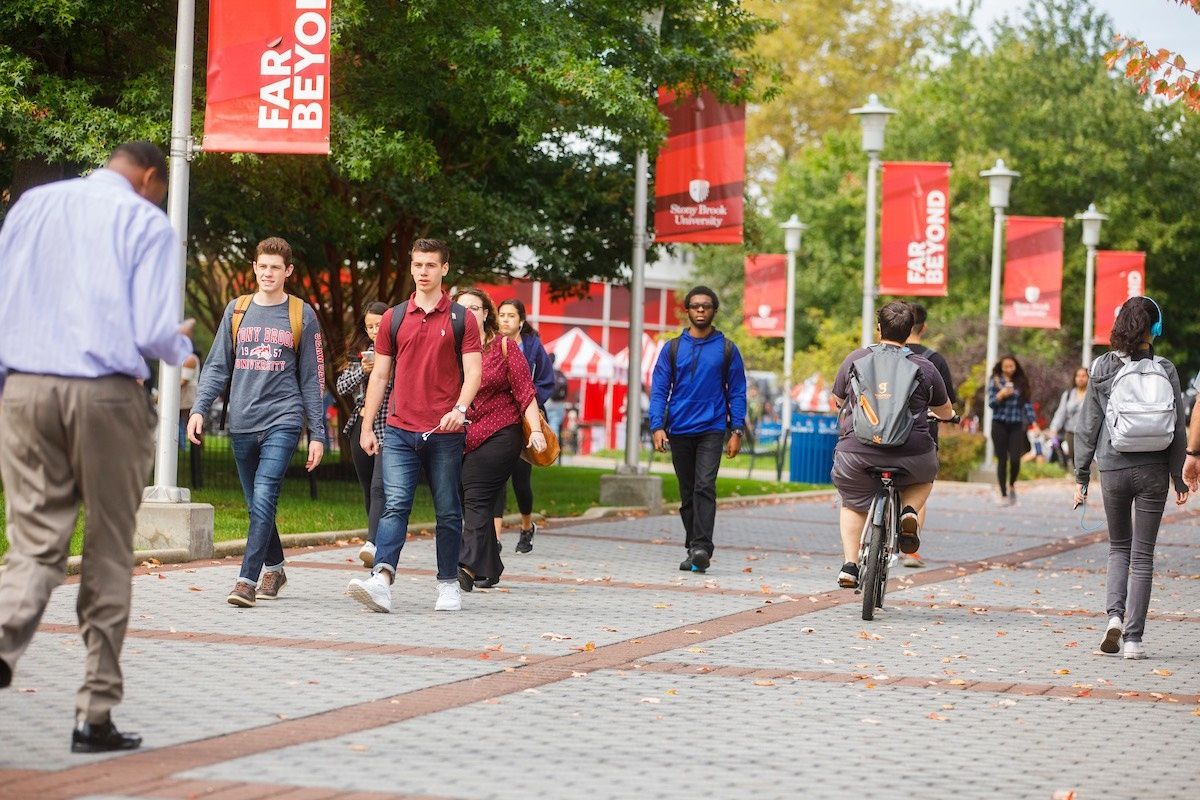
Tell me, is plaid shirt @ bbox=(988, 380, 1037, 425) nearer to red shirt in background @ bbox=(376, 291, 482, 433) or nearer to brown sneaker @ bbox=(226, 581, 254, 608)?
red shirt in background @ bbox=(376, 291, 482, 433)

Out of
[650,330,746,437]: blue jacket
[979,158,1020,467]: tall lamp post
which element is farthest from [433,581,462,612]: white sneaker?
[979,158,1020,467]: tall lamp post

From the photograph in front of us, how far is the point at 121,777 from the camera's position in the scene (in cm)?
558

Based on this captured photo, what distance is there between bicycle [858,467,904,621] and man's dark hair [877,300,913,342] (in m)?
0.76

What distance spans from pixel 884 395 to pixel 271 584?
3.54 meters

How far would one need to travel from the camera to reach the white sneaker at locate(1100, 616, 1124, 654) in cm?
942

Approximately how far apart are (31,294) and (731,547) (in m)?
10.2

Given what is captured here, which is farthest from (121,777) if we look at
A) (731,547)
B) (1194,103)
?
(1194,103)

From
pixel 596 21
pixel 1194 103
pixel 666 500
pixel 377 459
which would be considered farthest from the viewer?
pixel 666 500

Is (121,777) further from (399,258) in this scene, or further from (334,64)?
(399,258)

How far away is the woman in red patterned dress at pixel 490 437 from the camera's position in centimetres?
1109

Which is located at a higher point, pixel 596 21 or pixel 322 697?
pixel 596 21

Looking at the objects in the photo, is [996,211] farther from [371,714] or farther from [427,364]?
[371,714]

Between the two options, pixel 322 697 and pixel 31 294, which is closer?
pixel 31 294

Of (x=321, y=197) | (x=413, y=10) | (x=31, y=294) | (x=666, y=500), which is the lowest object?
(x=666, y=500)
